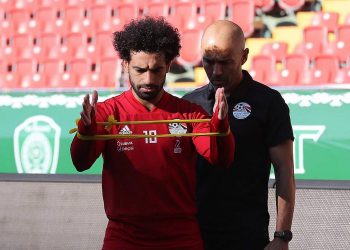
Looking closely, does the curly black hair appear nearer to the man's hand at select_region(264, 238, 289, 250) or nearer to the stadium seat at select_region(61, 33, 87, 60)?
the man's hand at select_region(264, 238, 289, 250)

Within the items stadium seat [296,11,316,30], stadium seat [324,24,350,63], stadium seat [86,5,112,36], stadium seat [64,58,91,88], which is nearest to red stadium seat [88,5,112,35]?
stadium seat [86,5,112,36]

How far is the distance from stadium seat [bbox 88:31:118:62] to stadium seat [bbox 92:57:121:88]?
28 centimetres

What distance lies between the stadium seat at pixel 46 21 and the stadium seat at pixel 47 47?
17cm

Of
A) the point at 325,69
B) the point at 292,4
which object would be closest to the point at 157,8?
the point at 292,4

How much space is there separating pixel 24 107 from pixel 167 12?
317 cm

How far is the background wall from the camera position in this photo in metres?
3.29

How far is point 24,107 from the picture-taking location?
773 cm

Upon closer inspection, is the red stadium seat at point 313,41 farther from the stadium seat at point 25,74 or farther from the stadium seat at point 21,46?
the stadium seat at point 21,46

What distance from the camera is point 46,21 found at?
11.0 m

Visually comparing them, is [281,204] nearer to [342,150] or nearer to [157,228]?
[157,228]

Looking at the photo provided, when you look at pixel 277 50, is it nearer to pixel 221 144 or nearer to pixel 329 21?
pixel 329 21

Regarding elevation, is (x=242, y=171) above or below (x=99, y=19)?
below

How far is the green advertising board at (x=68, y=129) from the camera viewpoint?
251 inches

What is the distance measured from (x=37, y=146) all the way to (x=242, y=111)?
4.66m
